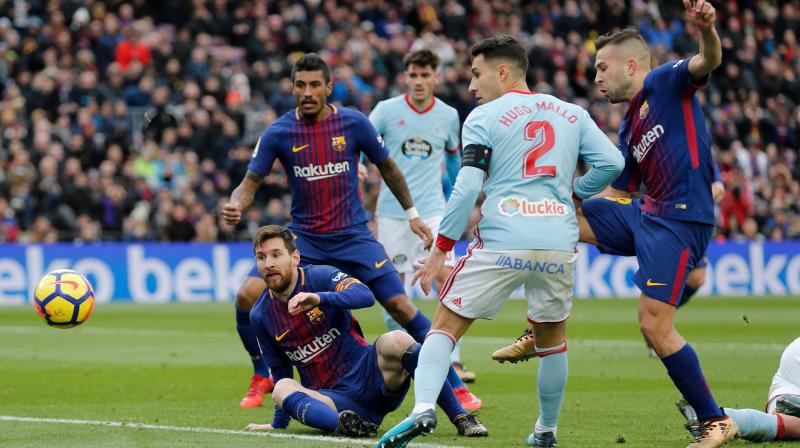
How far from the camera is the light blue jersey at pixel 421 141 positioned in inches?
438

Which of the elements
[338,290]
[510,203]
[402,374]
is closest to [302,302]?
[338,290]

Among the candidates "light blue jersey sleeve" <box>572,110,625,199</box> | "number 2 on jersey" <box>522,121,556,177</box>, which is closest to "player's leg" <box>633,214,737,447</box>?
"light blue jersey sleeve" <box>572,110,625,199</box>

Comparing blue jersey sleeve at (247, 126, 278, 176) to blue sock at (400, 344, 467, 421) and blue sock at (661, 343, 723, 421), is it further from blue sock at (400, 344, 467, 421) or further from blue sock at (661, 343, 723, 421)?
blue sock at (661, 343, 723, 421)

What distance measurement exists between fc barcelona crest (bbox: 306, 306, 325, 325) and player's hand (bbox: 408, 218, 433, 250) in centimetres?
121

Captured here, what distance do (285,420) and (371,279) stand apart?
4.89ft

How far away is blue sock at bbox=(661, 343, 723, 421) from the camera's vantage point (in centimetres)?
666

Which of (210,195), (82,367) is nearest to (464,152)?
(82,367)

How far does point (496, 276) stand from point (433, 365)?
572 millimetres

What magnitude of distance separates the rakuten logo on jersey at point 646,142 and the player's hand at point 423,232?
184cm

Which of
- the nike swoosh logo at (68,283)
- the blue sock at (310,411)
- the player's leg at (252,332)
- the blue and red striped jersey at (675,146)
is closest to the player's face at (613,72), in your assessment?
the blue and red striped jersey at (675,146)

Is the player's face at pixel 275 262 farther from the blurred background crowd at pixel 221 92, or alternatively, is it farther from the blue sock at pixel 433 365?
the blurred background crowd at pixel 221 92

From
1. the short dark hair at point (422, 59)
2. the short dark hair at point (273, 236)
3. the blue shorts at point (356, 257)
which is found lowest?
the blue shorts at point (356, 257)

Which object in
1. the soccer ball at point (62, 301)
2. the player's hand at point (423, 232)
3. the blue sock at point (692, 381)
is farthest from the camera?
the soccer ball at point (62, 301)

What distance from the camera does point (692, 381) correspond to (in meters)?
6.66
